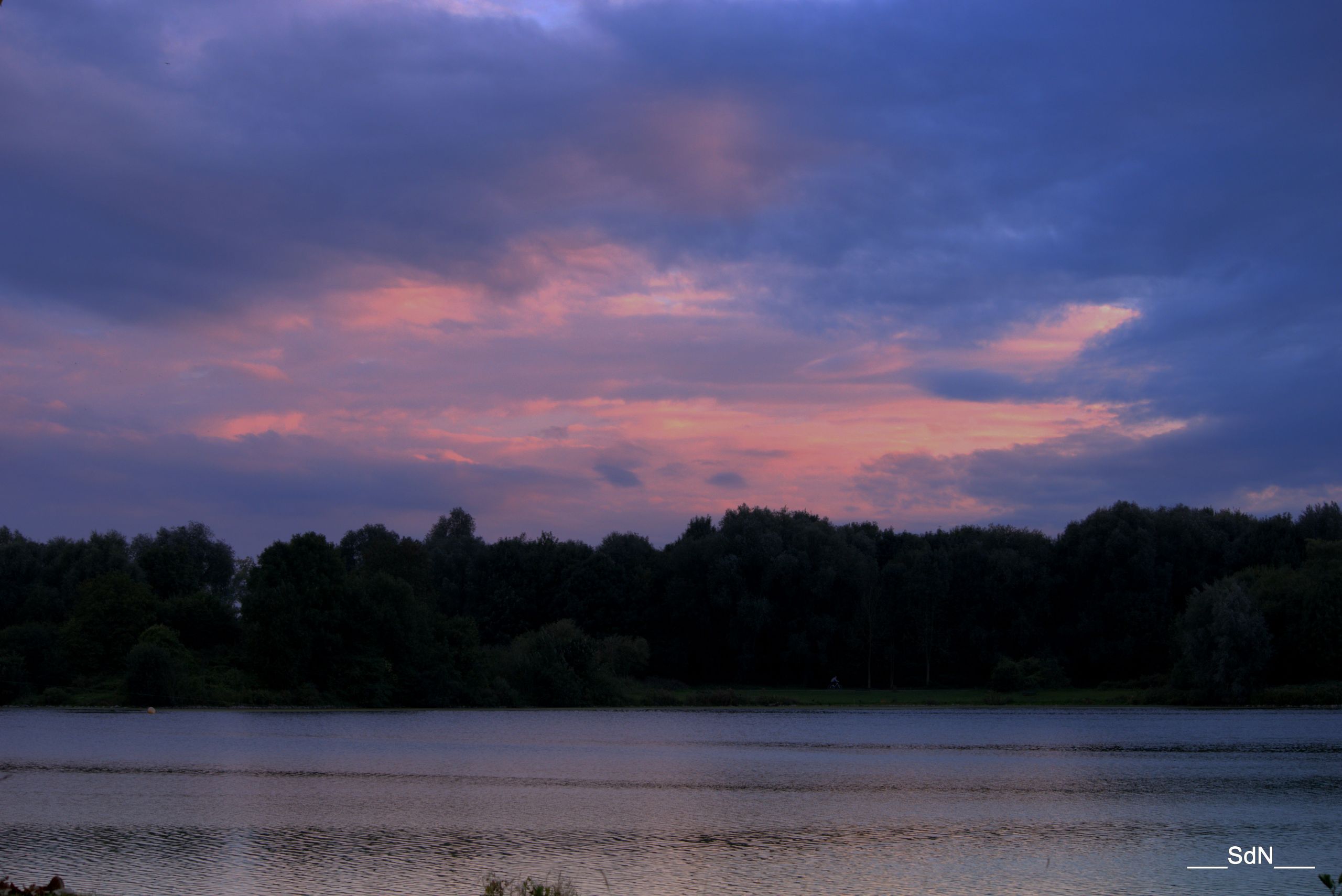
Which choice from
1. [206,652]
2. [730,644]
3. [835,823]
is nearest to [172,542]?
Answer: [206,652]

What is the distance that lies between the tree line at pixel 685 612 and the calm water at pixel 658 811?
1983 cm

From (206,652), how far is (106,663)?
5610 millimetres

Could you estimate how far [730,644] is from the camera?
9462 cm

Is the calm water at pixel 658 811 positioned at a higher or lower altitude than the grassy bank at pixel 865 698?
higher

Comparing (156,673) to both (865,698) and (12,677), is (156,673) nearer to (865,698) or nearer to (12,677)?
(12,677)

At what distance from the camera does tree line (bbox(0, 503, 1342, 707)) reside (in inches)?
2758

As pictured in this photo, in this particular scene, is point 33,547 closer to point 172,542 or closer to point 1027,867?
point 172,542

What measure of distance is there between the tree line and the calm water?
65.1 feet

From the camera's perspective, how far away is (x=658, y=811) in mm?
26422

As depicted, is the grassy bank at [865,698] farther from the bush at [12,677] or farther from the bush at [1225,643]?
the bush at [1225,643]

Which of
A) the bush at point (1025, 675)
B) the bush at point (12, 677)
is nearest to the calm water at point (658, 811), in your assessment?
the bush at point (12, 677)

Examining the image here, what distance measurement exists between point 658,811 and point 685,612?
69528 millimetres

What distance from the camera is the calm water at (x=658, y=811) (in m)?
18.4

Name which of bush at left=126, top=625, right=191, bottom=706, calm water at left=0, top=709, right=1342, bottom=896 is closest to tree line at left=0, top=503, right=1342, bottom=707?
bush at left=126, top=625, right=191, bottom=706
